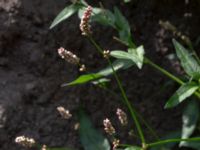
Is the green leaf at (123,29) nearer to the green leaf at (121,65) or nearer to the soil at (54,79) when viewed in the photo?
the green leaf at (121,65)

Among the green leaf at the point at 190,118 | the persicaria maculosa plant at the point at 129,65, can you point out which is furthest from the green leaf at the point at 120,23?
the green leaf at the point at 190,118

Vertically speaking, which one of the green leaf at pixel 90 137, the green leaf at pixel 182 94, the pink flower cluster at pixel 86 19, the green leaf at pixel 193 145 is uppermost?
the pink flower cluster at pixel 86 19

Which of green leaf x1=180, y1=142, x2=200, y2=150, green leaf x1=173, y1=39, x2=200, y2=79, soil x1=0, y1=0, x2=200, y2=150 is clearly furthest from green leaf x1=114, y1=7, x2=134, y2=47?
green leaf x1=180, y1=142, x2=200, y2=150

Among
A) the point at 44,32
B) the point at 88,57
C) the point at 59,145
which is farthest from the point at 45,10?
the point at 59,145

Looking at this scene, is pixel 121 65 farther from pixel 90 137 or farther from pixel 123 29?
pixel 90 137

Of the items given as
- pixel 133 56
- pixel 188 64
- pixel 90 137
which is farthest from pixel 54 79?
pixel 188 64
